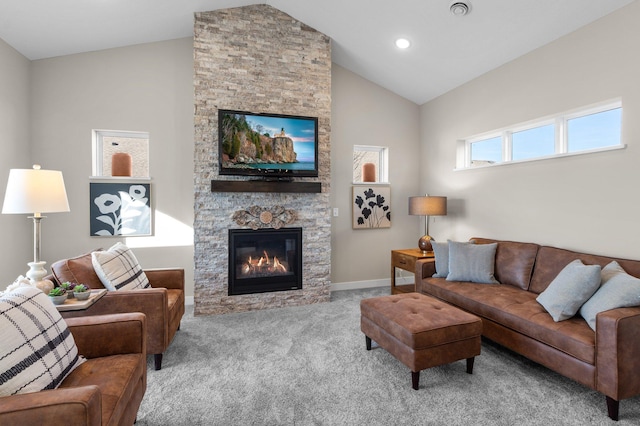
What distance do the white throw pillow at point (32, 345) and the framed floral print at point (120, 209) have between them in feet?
8.30

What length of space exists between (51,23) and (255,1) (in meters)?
2.06

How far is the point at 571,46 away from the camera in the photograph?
2895 millimetres

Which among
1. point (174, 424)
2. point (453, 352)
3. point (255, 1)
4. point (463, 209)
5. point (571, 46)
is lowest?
point (174, 424)

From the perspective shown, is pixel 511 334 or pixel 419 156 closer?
pixel 511 334

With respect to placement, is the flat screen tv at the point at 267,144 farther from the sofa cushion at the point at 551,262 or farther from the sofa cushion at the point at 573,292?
the sofa cushion at the point at 573,292

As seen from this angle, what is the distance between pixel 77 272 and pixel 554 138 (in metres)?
4.33

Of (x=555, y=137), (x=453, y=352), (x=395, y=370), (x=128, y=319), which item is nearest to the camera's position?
(x=128, y=319)

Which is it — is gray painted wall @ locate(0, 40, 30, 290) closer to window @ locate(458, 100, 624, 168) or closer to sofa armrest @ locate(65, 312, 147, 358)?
sofa armrest @ locate(65, 312, 147, 358)

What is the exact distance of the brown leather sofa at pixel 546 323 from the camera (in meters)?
1.83

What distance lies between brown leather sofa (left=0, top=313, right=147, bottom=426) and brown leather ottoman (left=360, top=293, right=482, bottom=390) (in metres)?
1.60

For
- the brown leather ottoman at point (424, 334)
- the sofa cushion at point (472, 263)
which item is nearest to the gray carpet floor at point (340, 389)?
the brown leather ottoman at point (424, 334)

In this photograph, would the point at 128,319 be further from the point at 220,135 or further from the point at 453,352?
the point at 220,135

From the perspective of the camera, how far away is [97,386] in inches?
47.3

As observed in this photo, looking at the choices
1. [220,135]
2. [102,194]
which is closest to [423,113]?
[220,135]
